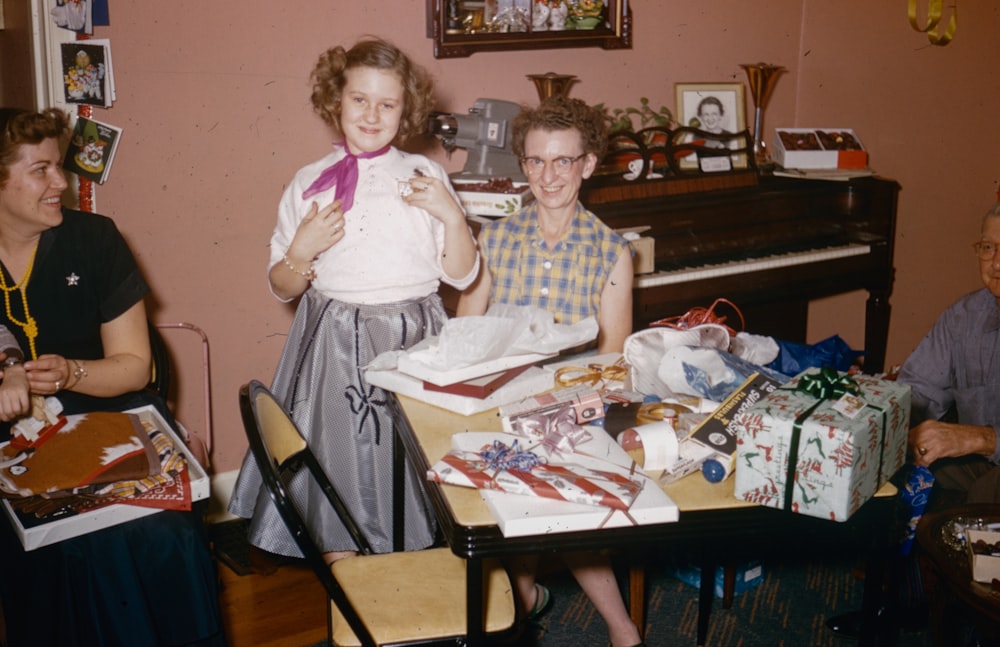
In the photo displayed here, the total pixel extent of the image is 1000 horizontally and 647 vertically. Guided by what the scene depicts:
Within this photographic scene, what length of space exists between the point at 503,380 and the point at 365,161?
71 centimetres

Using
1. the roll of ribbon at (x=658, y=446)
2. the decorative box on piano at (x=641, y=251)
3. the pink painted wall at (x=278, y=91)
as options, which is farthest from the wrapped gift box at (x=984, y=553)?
the pink painted wall at (x=278, y=91)

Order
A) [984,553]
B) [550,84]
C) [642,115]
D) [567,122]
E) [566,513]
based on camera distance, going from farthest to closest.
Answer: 1. [642,115]
2. [550,84]
3. [567,122]
4. [984,553]
5. [566,513]

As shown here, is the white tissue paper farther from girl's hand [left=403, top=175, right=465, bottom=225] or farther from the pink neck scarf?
the pink neck scarf

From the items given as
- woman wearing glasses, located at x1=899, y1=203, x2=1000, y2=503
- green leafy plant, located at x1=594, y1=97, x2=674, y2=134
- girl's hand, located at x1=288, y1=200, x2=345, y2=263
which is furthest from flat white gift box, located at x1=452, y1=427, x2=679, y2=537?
green leafy plant, located at x1=594, y1=97, x2=674, y2=134

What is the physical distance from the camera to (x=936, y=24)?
4.11 metres

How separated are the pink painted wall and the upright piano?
65 centimetres

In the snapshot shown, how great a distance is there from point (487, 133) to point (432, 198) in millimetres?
830

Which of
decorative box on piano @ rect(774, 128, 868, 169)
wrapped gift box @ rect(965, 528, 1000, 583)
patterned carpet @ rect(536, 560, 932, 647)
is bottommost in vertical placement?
patterned carpet @ rect(536, 560, 932, 647)

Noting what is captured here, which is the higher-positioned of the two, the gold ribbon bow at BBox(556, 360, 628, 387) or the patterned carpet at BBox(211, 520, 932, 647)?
the gold ribbon bow at BBox(556, 360, 628, 387)

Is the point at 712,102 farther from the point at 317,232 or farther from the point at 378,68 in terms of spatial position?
the point at 317,232

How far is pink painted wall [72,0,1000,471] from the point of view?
2879 millimetres

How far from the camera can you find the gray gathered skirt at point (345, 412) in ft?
7.40

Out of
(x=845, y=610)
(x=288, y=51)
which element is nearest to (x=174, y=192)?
(x=288, y=51)

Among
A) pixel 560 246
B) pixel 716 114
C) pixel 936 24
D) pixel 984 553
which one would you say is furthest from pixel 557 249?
pixel 936 24
